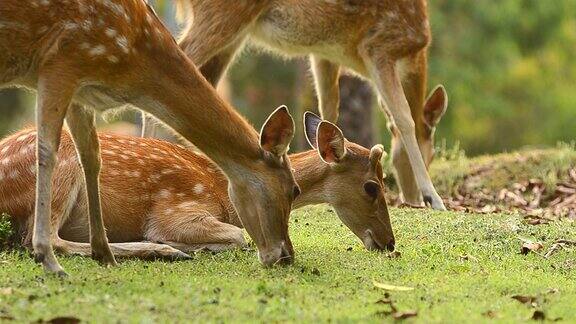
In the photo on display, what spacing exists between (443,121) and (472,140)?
63.7 inches

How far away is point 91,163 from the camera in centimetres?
732

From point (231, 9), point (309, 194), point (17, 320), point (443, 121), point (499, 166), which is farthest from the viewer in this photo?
point (443, 121)

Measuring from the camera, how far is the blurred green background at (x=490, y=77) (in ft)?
108

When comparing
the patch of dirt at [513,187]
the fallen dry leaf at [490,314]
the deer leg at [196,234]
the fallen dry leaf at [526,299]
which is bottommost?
the patch of dirt at [513,187]

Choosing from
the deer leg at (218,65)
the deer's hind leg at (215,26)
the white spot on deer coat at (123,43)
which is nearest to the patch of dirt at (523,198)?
the deer leg at (218,65)

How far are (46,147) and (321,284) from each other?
5.24 ft

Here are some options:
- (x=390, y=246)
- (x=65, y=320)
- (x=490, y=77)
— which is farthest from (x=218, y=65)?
(x=490, y=77)

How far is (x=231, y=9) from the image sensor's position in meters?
10.4

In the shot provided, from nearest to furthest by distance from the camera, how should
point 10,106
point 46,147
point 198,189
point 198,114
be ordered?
point 46,147, point 198,114, point 198,189, point 10,106

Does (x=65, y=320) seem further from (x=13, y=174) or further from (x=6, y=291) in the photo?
(x=13, y=174)

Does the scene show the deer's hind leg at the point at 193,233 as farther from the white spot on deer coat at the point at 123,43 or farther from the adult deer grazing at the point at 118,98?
the white spot on deer coat at the point at 123,43

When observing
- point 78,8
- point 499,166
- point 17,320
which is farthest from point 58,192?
point 499,166

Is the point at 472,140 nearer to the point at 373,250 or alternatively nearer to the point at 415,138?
the point at 415,138

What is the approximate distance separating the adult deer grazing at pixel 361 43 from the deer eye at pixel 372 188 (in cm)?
228
